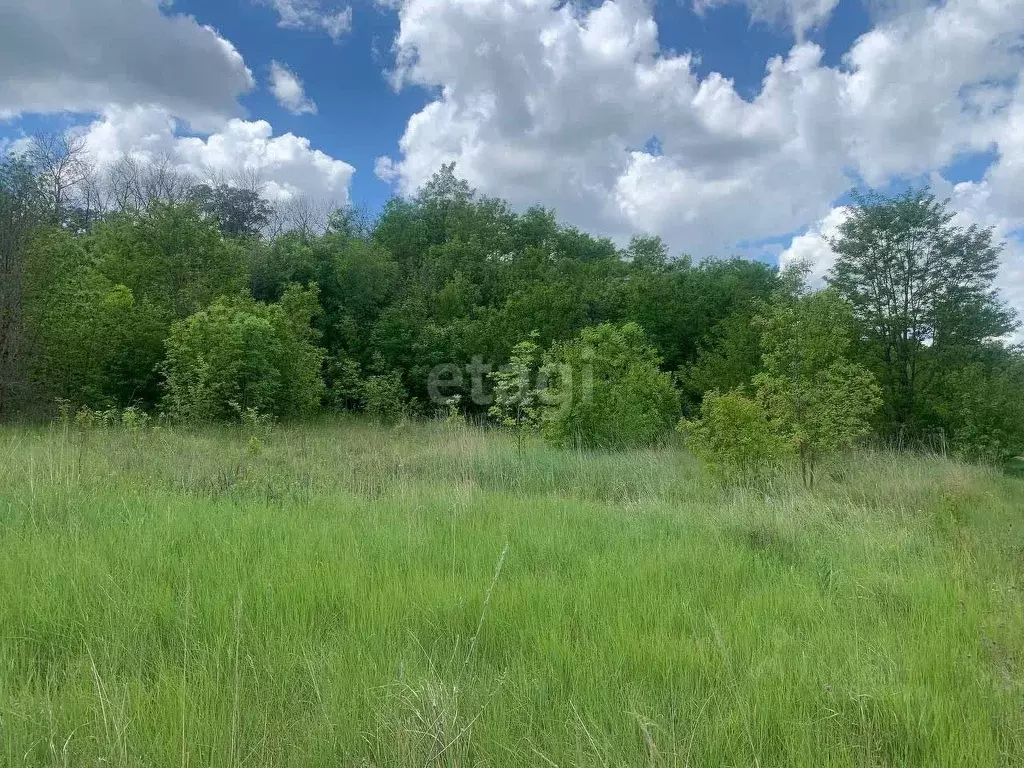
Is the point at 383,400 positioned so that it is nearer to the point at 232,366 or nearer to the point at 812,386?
the point at 232,366

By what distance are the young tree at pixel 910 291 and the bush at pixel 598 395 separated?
722 cm

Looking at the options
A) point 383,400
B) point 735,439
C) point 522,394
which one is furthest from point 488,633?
point 383,400

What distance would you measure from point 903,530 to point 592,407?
7497 millimetres

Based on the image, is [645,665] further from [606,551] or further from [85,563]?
[85,563]

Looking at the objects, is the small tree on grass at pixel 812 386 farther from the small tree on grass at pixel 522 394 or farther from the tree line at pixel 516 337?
the small tree on grass at pixel 522 394

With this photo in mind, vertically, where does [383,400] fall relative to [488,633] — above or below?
above

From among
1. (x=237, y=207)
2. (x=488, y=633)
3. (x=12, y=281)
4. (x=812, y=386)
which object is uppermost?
(x=237, y=207)

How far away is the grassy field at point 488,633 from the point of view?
233cm

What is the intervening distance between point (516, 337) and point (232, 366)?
851 cm

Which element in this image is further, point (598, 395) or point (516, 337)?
point (516, 337)


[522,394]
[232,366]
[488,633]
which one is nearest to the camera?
[488,633]

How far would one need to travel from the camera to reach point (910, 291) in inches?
679

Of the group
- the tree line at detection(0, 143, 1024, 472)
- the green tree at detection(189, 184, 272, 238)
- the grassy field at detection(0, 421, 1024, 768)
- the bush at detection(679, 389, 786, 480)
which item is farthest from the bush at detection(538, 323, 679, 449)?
the green tree at detection(189, 184, 272, 238)

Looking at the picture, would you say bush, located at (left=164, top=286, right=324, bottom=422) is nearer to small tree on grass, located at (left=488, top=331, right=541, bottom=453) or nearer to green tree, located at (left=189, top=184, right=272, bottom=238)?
small tree on grass, located at (left=488, top=331, right=541, bottom=453)
